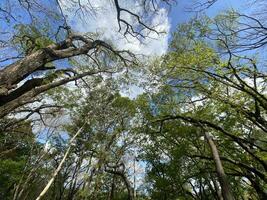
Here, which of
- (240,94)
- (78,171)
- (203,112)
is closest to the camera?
(240,94)

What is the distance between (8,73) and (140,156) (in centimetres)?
1492

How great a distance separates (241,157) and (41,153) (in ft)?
52.3

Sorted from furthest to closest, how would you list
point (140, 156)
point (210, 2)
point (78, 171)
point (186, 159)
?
point (78, 171)
point (140, 156)
point (186, 159)
point (210, 2)

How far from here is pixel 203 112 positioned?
12.7 metres

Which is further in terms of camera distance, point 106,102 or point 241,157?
point 106,102

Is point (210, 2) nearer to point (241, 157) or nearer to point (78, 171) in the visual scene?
point (241, 157)

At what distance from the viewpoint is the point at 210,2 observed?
6.25 m

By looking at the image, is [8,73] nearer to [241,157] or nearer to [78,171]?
[241,157]

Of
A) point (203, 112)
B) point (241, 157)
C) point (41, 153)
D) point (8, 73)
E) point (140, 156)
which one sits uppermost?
point (41, 153)

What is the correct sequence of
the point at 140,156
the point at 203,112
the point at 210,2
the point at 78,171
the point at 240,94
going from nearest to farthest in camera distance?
the point at 210,2
the point at 240,94
the point at 203,112
the point at 140,156
the point at 78,171

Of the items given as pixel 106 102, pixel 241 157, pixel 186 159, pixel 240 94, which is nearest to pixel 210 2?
pixel 240 94

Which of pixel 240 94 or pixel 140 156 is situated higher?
pixel 140 156

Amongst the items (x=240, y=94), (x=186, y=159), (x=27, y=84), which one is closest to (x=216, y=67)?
(x=240, y=94)

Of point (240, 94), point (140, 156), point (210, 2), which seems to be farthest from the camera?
point (140, 156)
